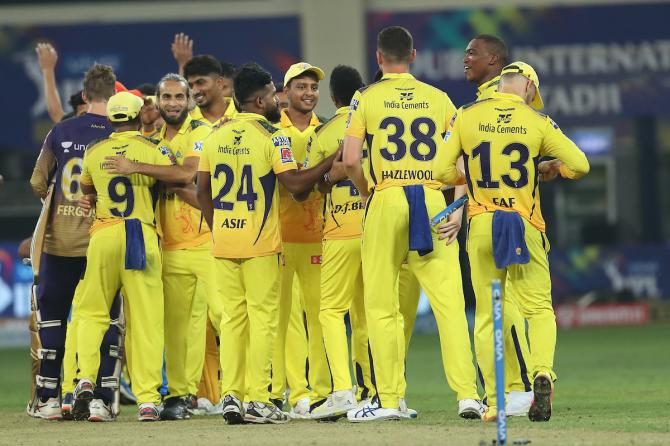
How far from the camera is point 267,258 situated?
9.85 metres

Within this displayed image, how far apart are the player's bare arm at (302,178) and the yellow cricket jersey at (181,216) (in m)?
1.22

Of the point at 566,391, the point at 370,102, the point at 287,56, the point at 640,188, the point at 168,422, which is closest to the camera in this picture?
the point at 370,102

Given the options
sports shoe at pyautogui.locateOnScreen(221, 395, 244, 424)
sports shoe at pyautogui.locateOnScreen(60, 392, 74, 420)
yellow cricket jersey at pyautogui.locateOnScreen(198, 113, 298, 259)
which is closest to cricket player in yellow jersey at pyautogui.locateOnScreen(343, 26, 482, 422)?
yellow cricket jersey at pyautogui.locateOnScreen(198, 113, 298, 259)

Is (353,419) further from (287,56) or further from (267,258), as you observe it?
(287,56)

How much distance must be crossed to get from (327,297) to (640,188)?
46.0 ft

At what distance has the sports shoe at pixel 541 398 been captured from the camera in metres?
9.09

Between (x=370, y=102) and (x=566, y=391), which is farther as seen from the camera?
(x=566, y=391)

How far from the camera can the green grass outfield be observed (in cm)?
852

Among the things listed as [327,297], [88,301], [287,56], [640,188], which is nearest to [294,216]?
[327,297]

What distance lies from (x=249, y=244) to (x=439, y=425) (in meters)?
1.69

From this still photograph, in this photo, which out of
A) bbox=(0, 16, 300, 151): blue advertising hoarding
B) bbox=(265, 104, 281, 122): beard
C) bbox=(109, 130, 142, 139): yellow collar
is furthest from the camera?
bbox=(0, 16, 300, 151): blue advertising hoarding

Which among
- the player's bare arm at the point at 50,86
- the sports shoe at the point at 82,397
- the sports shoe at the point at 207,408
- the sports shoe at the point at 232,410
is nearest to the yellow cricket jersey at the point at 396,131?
the sports shoe at the point at 232,410

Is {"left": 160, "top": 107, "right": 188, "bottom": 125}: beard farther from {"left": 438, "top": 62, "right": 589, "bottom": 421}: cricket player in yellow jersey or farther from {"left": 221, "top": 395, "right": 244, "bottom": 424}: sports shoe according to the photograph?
{"left": 438, "top": 62, "right": 589, "bottom": 421}: cricket player in yellow jersey

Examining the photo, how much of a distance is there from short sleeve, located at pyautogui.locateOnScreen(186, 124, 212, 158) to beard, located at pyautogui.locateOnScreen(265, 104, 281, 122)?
434 millimetres
